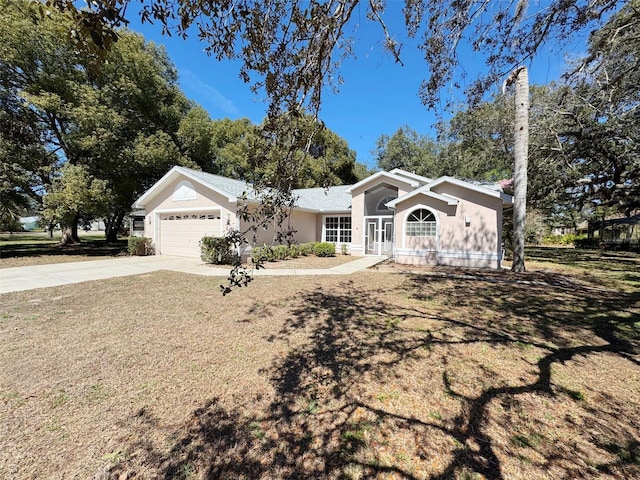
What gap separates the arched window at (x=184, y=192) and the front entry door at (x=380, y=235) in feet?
33.0

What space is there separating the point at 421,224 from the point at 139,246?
15795 mm

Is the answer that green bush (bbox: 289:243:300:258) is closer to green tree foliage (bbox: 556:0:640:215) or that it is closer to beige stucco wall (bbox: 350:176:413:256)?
beige stucco wall (bbox: 350:176:413:256)

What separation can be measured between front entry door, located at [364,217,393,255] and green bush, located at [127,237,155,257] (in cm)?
1310

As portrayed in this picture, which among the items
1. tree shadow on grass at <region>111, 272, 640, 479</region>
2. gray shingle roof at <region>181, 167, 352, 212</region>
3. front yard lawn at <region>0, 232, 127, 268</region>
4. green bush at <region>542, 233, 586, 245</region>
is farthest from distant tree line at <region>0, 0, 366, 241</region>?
green bush at <region>542, 233, 586, 245</region>

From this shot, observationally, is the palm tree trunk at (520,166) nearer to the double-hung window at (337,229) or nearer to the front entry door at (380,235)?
the front entry door at (380,235)

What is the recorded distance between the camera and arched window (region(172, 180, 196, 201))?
15234mm

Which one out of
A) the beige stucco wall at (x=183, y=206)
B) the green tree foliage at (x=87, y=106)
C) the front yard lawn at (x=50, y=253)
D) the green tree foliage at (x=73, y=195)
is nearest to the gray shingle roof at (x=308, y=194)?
the beige stucco wall at (x=183, y=206)

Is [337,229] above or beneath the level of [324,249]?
above

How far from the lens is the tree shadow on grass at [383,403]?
2.34m

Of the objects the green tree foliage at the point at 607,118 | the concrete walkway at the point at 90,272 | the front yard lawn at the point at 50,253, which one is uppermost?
the green tree foliage at the point at 607,118

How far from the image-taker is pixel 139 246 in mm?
16281

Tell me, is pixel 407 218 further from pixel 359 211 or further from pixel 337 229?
pixel 337 229

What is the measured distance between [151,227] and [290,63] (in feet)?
55.5

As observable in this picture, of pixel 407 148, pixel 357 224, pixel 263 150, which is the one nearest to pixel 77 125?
pixel 357 224
